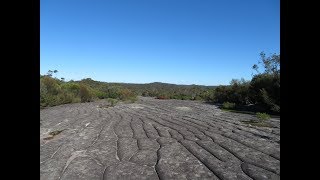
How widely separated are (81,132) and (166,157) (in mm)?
4179

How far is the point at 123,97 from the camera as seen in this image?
2941 cm

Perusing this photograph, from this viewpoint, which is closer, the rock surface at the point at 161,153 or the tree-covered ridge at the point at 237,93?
the rock surface at the point at 161,153

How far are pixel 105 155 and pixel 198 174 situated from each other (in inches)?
87.2

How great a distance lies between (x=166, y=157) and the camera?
21.2 ft

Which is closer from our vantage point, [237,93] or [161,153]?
[161,153]

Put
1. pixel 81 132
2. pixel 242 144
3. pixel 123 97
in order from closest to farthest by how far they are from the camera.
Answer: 1. pixel 242 144
2. pixel 81 132
3. pixel 123 97

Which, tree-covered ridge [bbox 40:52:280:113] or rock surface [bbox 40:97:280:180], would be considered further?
tree-covered ridge [bbox 40:52:280:113]
